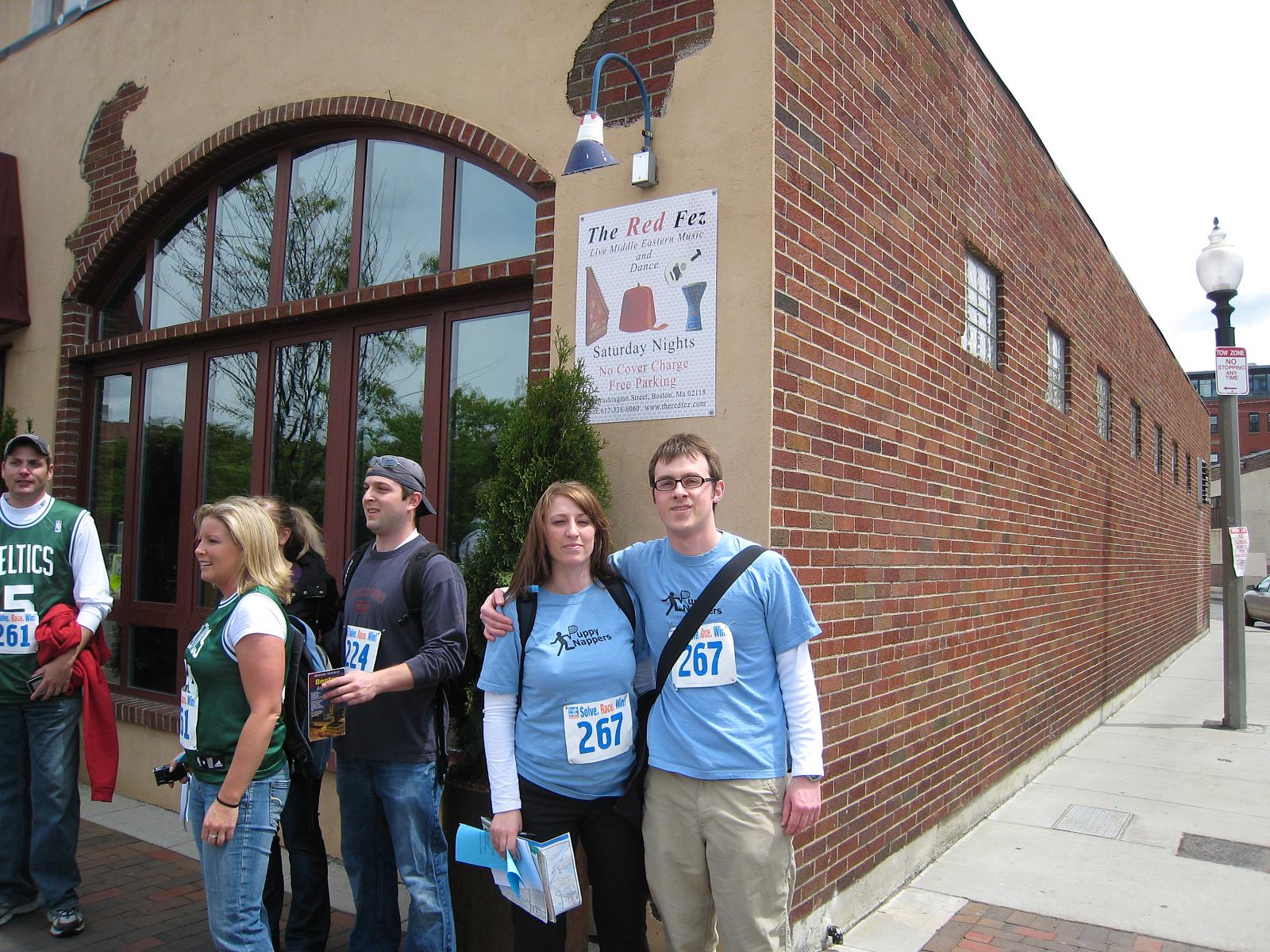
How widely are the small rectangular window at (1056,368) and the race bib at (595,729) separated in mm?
6065

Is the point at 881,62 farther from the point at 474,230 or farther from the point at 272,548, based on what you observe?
the point at 272,548

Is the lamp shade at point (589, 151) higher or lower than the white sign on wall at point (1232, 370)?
lower

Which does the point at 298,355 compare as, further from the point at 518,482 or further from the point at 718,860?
the point at 718,860

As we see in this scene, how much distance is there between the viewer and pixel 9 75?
7.54 metres

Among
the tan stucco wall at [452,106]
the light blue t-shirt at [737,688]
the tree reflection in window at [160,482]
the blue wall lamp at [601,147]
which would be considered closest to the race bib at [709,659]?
the light blue t-shirt at [737,688]

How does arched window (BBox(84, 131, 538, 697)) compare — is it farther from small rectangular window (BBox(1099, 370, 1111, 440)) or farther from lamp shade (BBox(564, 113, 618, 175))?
small rectangular window (BBox(1099, 370, 1111, 440))

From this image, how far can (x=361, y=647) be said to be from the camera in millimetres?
3434

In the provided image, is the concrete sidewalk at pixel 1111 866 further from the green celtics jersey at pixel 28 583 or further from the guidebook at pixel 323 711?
the green celtics jersey at pixel 28 583

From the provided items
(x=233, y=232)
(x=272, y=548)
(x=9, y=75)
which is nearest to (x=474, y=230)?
(x=233, y=232)

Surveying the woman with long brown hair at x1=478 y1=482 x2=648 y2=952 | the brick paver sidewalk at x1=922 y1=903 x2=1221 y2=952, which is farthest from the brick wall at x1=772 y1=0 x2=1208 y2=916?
the woman with long brown hair at x1=478 y1=482 x2=648 y2=952

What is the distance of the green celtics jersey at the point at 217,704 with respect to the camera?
2.89 meters

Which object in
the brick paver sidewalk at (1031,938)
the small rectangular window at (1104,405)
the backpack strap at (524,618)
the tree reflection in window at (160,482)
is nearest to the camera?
the backpack strap at (524,618)

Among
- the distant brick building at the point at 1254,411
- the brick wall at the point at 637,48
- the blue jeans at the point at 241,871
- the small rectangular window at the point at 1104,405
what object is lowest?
the blue jeans at the point at 241,871

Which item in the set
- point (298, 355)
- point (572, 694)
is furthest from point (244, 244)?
point (572, 694)
